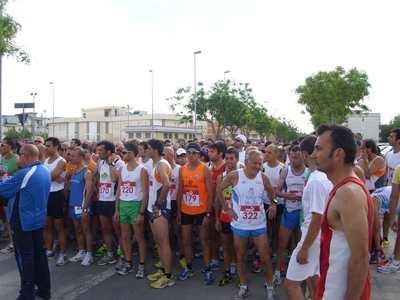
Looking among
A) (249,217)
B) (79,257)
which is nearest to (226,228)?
(249,217)

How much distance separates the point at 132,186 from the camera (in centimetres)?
584

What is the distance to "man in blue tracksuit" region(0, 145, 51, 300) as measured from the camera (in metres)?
4.65

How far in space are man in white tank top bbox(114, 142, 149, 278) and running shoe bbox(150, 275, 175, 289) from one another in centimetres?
48

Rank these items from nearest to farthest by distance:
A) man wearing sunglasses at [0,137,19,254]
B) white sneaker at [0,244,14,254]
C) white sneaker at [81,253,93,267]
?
white sneaker at [81,253,93,267] → white sneaker at [0,244,14,254] → man wearing sunglasses at [0,137,19,254]

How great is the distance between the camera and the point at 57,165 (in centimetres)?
665

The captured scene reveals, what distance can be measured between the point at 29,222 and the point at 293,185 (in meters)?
3.75

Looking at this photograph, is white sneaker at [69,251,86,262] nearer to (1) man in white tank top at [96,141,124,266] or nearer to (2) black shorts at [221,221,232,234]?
(1) man in white tank top at [96,141,124,266]

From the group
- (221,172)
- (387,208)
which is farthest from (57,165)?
(387,208)

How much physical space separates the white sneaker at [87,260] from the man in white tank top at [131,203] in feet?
2.67

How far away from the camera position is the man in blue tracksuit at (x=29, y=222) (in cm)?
465

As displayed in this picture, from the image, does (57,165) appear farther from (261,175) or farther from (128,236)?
(261,175)

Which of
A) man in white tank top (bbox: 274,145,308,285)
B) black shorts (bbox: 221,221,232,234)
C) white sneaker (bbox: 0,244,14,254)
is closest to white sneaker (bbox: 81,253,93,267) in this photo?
white sneaker (bbox: 0,244,14,254)

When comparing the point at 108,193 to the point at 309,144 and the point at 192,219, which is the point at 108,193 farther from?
the point at 309,144

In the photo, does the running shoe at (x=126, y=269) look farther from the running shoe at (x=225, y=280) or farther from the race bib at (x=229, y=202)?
the race bib at (x=229, y=202)
